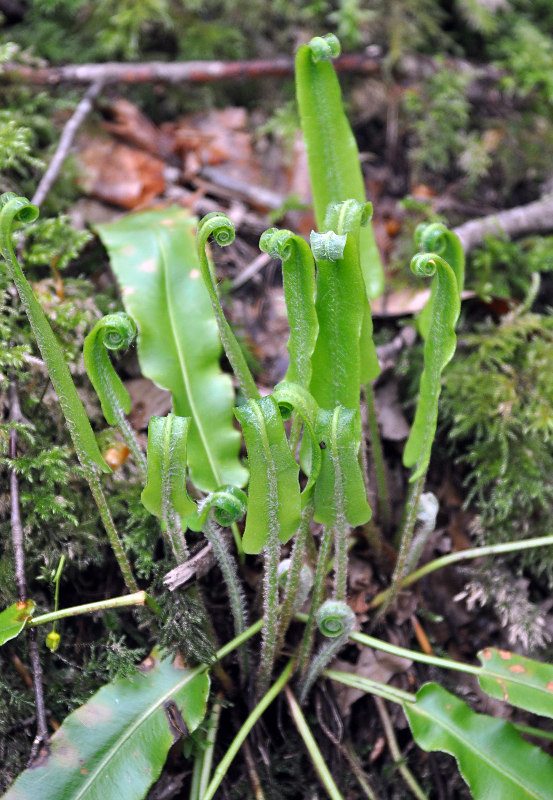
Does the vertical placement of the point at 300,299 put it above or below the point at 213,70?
below

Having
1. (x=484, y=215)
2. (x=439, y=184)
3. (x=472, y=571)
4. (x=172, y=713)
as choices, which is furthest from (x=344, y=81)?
(x=172, y=713)

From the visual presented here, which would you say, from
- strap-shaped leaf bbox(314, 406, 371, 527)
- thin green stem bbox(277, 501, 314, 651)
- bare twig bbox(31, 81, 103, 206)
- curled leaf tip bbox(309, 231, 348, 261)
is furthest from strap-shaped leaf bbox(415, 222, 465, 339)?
bare twig bbox(31, 81, 103, 206)

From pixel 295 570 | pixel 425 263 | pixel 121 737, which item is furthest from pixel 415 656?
pixel 425 263

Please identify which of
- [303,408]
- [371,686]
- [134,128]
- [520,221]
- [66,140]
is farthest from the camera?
[134,128]

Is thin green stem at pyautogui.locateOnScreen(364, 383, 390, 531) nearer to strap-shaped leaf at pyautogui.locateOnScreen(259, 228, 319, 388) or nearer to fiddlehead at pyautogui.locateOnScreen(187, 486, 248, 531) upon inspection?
strap-shaped leaf at pyautogui.locateOnScreen(259, 228, 319, 388)

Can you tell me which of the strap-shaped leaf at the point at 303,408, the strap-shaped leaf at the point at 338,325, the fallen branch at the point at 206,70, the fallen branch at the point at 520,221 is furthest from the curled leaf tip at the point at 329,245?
the fallen branch at the point at 206,70

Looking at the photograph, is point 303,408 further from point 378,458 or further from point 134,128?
point 134,128
